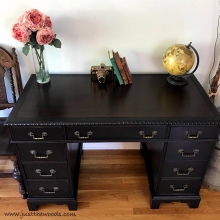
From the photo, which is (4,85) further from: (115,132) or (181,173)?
(181,173)

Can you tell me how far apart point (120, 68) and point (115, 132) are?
404mm

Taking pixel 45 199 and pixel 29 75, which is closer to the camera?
pixel 45 199

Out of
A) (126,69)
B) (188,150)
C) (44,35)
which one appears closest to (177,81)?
(126,69)

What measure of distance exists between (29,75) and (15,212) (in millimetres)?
917

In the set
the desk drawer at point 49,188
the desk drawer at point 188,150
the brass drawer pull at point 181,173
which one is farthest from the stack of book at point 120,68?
the desk drawer at point 49,188

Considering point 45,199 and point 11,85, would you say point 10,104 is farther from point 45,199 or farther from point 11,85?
point 45,199

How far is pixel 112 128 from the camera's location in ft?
4.17

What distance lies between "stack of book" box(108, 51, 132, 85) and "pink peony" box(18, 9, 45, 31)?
0.43 meters

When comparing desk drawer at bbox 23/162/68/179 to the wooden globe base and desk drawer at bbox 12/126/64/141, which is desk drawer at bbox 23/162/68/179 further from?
the wooden globe base

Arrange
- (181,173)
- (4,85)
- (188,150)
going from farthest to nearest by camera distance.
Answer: (4,85) < (181,173) < (188,150)

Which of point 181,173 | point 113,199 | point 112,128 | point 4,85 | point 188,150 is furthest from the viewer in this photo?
point 113,199

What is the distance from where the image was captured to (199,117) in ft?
4.13

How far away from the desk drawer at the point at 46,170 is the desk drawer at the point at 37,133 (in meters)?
0.20

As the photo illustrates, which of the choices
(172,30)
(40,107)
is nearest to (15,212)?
(40,107)
